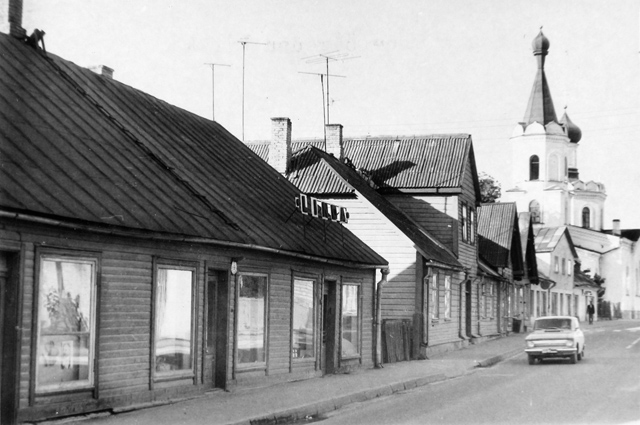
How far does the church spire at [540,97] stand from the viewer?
3757 inches

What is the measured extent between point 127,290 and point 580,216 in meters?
89.7

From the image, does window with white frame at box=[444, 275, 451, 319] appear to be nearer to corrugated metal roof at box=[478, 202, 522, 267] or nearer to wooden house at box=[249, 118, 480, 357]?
wooden house at box=[249, 118, 480, 357]

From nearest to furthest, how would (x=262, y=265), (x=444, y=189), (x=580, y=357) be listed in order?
(x=262, y=265) < (x=580, y=357) < (x=444, y=189)

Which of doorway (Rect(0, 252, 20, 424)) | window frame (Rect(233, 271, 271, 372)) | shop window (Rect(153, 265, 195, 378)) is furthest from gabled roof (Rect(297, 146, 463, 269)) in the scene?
doorway (Rect(0, 252, 20, 424))

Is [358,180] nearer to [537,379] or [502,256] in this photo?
[537,379]

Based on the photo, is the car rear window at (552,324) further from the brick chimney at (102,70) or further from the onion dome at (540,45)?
the onion dome at (540,45)

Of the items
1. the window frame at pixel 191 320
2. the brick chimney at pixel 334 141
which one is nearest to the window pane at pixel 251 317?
the window frame at pixel 191 320

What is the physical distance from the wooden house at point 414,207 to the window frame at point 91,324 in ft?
53.3

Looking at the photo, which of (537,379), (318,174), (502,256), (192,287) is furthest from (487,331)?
(192,287)

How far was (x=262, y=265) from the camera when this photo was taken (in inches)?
711

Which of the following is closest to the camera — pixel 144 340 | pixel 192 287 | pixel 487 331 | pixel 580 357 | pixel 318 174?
pixel 144 340

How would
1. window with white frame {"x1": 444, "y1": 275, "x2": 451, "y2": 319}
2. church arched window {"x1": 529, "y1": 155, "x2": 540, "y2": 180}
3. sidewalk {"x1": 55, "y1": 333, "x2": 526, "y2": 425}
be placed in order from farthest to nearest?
church arched window {"x1": 529, "y1": 155, "x2": 540, "y2": 180} → window with white frame {"x1": 444, "y1": 275, "x2": 451, "y2": 319} → sidewalk {"x1": 55, "y1": 333, "x2": 526, "y2": 425}

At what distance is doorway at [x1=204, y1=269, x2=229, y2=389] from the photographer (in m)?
16.7

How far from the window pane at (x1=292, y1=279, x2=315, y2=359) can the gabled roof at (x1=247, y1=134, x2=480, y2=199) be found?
35.7ft
